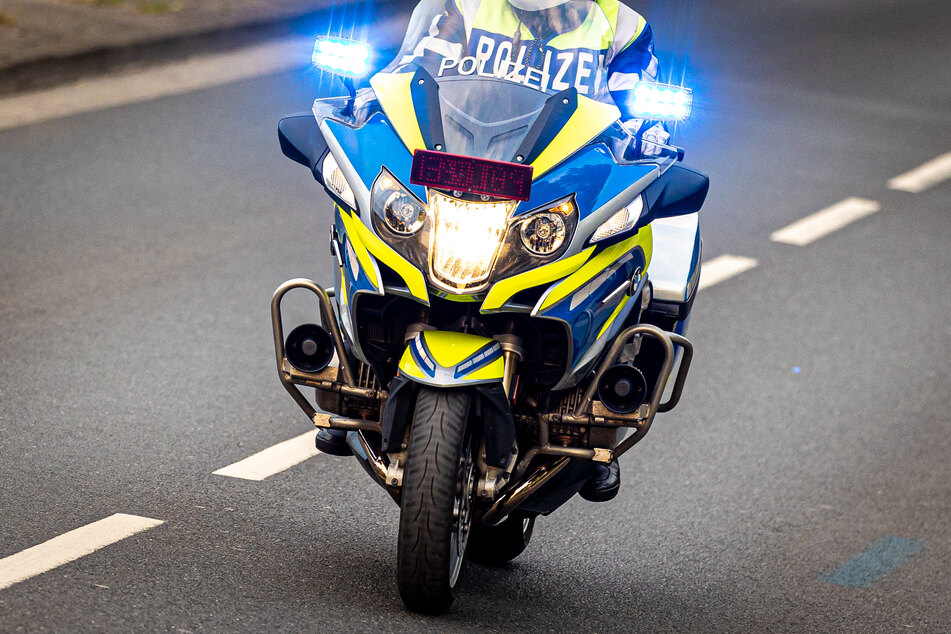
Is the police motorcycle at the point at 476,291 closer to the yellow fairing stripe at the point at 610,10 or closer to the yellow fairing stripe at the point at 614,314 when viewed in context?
the yellow fairing stripe at the point at 614,314

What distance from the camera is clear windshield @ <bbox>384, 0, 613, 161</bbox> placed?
4.64 m

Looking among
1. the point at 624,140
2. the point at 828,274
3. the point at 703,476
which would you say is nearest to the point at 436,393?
the point at 624,140

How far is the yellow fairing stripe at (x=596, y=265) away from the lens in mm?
4445

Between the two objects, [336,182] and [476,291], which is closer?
[476,291]

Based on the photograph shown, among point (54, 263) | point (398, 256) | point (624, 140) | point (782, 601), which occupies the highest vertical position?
point (624, 140)

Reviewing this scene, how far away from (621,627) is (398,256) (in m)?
1.49

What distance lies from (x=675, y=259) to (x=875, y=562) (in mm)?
1545

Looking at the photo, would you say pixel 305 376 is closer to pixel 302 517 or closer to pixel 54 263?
pixel 302 517

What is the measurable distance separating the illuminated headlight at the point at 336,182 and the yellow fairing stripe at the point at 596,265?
660 millimetres

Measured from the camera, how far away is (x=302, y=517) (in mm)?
5594

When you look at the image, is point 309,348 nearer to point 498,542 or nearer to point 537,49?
point 498,542

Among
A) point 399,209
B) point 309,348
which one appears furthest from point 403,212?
point 309,348

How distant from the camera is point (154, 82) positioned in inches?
471

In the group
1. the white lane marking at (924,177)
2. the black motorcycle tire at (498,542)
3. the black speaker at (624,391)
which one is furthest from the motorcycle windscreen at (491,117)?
the white lane marking at (924,177)
